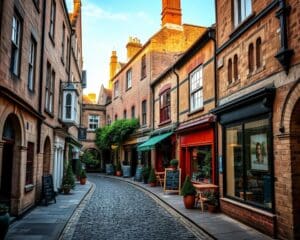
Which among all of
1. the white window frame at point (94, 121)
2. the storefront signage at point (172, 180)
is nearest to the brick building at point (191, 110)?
the storefront signage at point (172, 180)

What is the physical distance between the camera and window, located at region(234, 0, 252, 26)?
933 centimetres

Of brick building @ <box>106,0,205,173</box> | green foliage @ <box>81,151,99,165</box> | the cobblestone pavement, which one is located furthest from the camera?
green foliage @ <box>81,151,99,165</box>

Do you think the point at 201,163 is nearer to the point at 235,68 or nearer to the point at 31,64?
the point at 235,68

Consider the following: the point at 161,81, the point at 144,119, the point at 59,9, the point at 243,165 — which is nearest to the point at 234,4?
the point at 243,165

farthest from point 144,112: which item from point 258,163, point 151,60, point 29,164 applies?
point 258,163

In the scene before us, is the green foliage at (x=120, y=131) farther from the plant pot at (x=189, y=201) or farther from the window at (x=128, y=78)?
the plant pot at (x=189, y=201)

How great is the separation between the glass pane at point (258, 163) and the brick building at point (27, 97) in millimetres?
6202

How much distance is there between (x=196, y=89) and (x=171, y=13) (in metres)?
12.0

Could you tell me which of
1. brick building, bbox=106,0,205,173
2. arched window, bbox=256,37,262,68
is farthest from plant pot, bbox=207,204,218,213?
brick building, bbox=106,0,205,173

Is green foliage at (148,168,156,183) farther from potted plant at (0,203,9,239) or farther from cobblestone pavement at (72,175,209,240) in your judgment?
potted plant at (0,203,9,239)

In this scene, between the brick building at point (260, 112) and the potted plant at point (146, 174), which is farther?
the potted plant at point (146, 174)

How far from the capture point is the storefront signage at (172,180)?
1569 centimetres

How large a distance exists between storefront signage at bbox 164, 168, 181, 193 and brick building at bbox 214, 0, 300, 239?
16.1 ft

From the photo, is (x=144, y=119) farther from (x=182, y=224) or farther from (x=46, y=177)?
(x=182, y=224)
